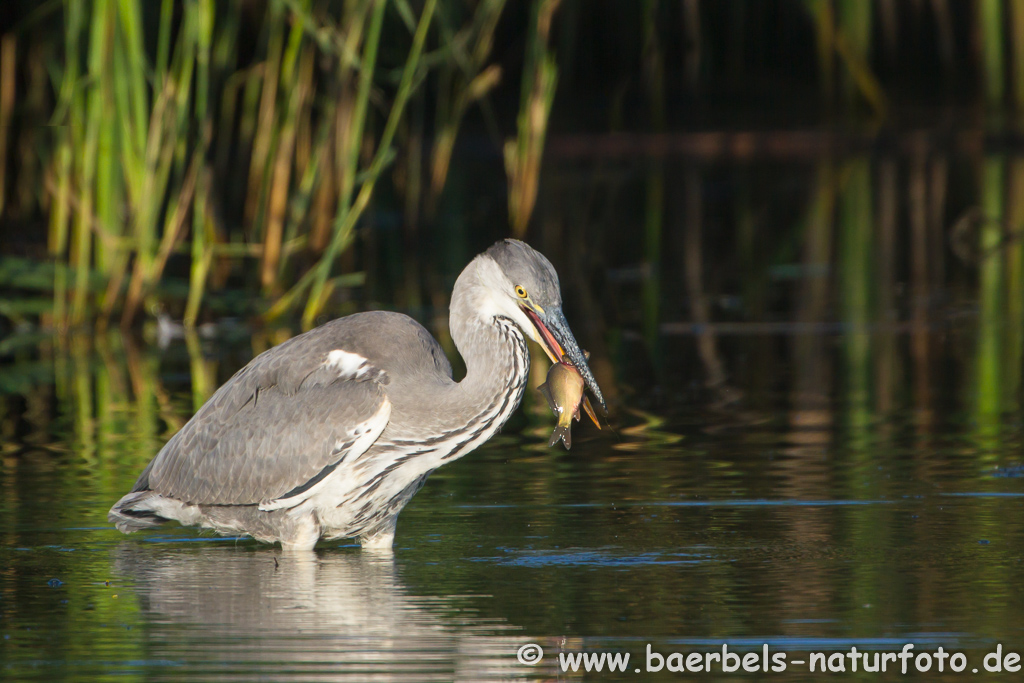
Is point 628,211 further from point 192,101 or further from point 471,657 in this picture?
point 471,657

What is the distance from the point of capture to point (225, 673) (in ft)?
15.8

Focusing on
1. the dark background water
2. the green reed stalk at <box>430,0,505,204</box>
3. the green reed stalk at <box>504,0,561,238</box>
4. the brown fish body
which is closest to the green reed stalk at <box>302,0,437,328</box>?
the dark background water

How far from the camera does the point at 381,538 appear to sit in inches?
250

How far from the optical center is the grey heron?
6.09m

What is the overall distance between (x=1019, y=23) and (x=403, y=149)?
27.1 feet

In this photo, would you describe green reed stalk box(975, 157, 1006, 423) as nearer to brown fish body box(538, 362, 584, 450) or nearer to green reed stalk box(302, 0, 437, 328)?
brown fish body box(538, 362, 584, 450)

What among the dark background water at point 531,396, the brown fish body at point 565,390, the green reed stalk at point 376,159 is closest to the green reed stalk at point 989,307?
the dark background water at point 531,396

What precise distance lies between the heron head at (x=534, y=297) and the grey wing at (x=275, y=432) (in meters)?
0.54

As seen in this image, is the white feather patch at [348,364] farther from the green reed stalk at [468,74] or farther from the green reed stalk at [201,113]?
the green reed stalk at [468,74]

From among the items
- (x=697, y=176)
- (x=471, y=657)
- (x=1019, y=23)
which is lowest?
(x=471, y=657)

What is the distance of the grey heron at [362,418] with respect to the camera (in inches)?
240

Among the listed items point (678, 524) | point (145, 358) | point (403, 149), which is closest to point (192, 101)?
point (145, 358)

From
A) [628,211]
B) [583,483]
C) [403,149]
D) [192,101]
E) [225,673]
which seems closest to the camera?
[225,673]

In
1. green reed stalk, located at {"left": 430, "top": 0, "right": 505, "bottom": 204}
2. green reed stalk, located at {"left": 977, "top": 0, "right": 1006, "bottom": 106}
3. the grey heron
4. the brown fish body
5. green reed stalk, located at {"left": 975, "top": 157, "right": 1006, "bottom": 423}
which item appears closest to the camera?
the brown fish body
